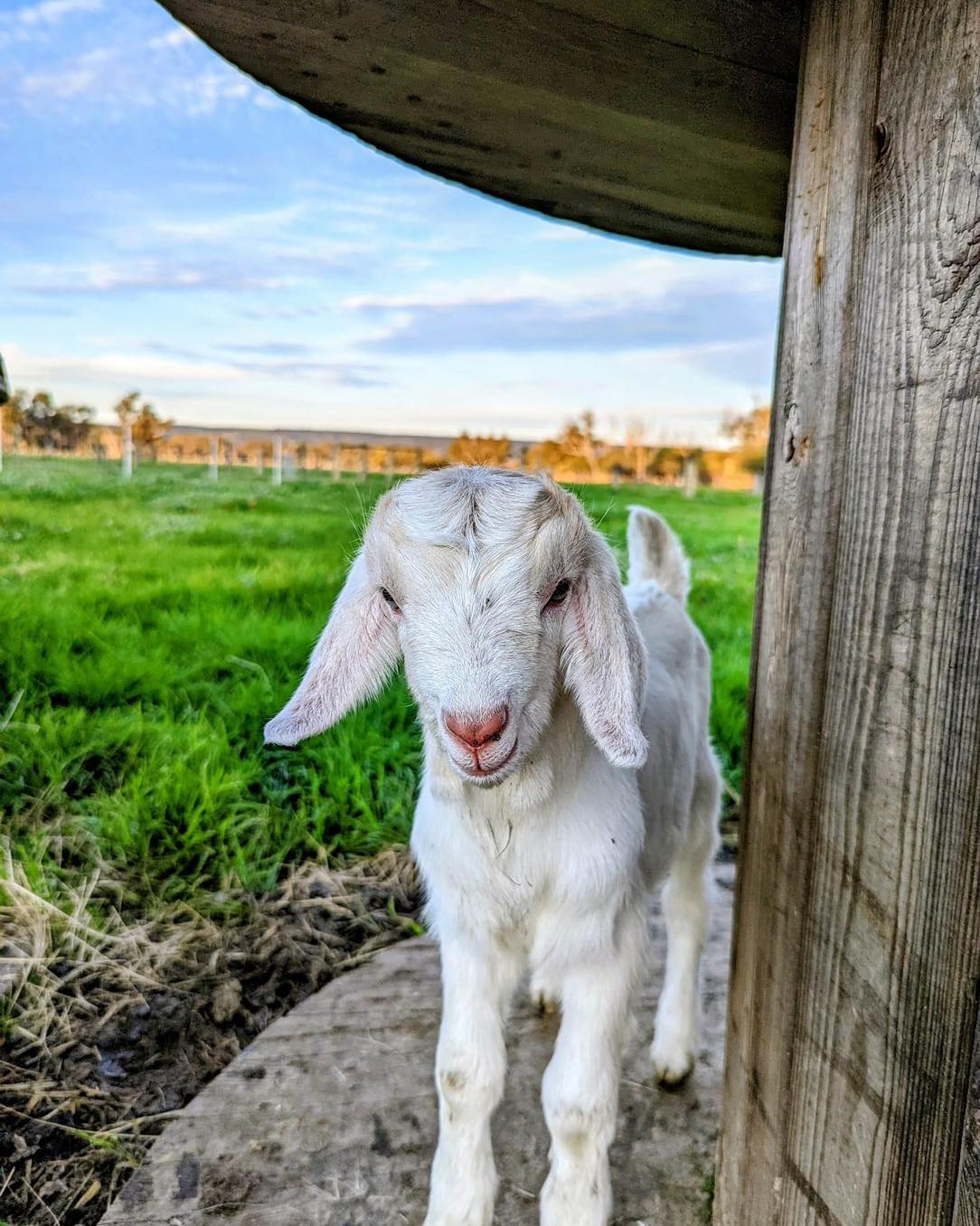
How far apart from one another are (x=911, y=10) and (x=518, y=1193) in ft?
7.78

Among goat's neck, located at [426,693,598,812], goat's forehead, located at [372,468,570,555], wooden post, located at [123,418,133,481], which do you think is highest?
wooden post, located at [123,418,133,481]

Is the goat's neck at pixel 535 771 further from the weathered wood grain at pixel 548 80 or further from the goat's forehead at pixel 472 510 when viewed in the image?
the weathered wood grain at pixel 548 80

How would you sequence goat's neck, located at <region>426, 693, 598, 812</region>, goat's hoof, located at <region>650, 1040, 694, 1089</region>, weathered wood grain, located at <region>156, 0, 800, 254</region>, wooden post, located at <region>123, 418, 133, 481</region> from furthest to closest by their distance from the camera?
wooden post, located at <region>123, 418, 133, 481</region>, goat's hoof, located at <region>650, 1040, 694, 1089</region>, goat's neck, located at <region>426, 693, 598, 812</region>, weathered wood grain, located at <region>156, 0, 800, 254</region>

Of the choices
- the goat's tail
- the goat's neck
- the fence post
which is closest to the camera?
the goat's neck

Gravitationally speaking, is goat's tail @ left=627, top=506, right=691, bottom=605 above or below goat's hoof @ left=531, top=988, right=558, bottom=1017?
above

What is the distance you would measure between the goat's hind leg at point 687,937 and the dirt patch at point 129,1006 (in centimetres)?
100

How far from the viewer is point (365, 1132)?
2.19 metres

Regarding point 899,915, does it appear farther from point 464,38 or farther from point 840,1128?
point 464,38

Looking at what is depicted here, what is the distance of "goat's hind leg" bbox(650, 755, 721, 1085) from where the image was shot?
2389mm

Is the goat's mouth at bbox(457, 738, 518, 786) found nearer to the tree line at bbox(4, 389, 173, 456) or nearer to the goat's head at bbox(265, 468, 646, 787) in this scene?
the goat's head at bbox(265, 468, 646, 787)

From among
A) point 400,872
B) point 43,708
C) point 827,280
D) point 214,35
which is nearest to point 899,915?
point 827,280

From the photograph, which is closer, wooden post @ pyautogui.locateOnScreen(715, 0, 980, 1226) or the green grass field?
wooden post @ pyautogui.locateOnScreen(715, 0, 980, 1226)

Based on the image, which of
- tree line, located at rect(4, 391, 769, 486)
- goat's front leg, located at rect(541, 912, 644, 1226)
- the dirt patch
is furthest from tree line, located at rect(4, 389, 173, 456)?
goat's front leg, located at rect(541, 912, 644, 1226)

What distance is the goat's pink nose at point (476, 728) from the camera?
1.45 m
